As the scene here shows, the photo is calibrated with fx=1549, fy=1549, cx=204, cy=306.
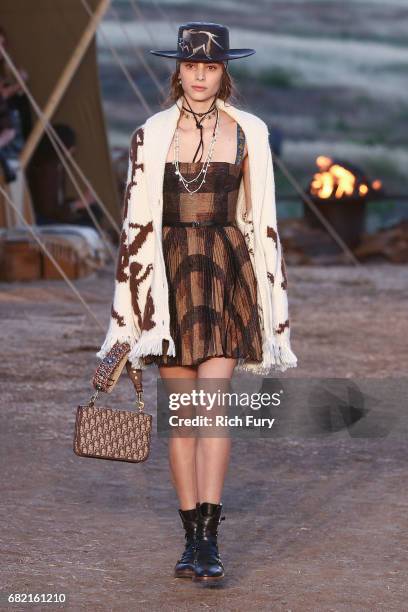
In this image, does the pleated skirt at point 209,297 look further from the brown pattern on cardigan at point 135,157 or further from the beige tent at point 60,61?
the beige tent at point 60,61

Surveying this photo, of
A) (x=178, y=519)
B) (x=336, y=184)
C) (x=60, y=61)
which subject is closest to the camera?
(x=178, y=519)

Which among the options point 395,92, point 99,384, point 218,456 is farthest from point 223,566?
point 395,92

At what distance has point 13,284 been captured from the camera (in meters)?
11.3

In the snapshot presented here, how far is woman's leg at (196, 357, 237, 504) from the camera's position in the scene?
3.57 meters

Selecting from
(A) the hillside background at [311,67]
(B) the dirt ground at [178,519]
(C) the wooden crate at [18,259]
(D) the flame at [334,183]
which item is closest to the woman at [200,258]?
(B) the dirt ground at [178,519]

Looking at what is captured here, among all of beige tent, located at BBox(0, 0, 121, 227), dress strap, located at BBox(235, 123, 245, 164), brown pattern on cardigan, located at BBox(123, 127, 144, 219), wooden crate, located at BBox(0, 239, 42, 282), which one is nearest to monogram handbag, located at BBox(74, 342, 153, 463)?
brown pattern on cardigan, located at BBox(123, 127, 144, 219)

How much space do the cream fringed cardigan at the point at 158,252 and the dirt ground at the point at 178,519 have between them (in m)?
0.51

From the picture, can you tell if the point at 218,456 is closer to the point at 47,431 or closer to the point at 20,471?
the point at 20,471

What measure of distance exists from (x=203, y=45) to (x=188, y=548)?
117 cm

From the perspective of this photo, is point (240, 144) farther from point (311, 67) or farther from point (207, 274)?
point (311, 67)

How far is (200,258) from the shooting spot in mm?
3607

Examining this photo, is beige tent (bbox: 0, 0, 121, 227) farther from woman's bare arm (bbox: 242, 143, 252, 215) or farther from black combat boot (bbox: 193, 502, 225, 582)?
black combat boot (bbox: 193, 502, 225, 582)

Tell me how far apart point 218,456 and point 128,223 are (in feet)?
1.90

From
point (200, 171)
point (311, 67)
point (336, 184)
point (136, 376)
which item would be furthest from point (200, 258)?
point (311, 67)
